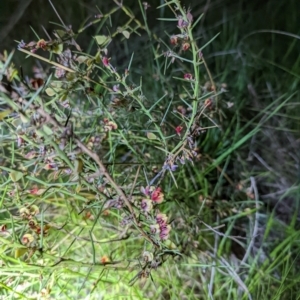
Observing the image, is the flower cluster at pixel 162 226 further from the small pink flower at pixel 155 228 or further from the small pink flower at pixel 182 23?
the small pink flower at pixel 182 23

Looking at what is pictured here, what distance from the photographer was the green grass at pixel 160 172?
19.1 inches

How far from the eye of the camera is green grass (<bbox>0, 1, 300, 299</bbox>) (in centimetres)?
49

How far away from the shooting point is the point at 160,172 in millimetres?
521

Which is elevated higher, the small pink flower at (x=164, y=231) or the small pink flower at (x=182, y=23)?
the small pink flower at (x=182, y=23)

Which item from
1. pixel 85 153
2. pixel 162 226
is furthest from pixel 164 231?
pixel 85 153

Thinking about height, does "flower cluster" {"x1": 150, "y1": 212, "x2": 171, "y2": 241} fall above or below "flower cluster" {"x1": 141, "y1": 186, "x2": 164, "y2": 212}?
below

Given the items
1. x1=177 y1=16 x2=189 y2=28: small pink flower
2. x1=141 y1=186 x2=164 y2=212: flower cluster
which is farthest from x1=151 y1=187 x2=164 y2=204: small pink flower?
x1=177 y1=16 x2=189 y2=28: small pink flower

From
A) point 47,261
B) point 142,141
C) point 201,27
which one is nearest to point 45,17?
point 201,27

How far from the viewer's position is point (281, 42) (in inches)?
35.9

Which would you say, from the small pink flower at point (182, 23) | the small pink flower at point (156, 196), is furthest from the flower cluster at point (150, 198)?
the small pink flower at point (182, 23)

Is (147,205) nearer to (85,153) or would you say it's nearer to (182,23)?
(85,153)

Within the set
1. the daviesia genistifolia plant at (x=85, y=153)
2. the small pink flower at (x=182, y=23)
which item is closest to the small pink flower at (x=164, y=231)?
the daviesia genistifolia plant at (x=85, y=153)

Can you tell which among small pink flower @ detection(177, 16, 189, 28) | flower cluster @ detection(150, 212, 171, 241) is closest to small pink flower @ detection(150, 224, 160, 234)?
flower cluster @ detection(150, 212, 171, 241)

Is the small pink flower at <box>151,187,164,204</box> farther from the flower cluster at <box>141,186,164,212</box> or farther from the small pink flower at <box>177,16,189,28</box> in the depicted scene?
the small pink flower at <box>177,16,189,28</box>
